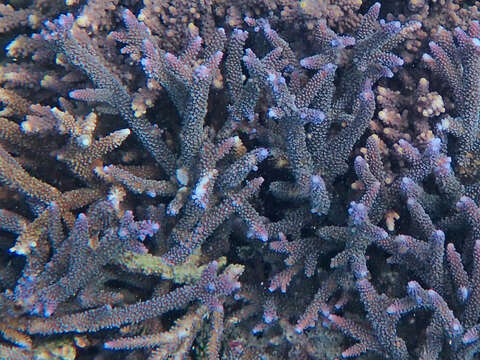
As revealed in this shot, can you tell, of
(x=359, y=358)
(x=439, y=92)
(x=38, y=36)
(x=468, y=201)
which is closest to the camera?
(x=468, y=201)

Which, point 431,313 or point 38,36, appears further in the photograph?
point 38,36

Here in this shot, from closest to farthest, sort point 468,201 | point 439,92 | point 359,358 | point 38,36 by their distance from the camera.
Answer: point 468,201, point 359,358, point 439,92, point 38,36

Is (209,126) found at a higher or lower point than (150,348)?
higher

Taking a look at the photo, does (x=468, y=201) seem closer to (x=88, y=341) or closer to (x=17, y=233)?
(x=88, y=341)

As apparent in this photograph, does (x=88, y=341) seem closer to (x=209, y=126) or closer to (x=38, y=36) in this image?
(x=209, y=126)

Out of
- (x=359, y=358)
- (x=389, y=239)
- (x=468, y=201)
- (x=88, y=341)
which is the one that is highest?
(x=468, y=201)

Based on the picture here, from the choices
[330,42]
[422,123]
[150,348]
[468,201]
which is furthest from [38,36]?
[468,201]
